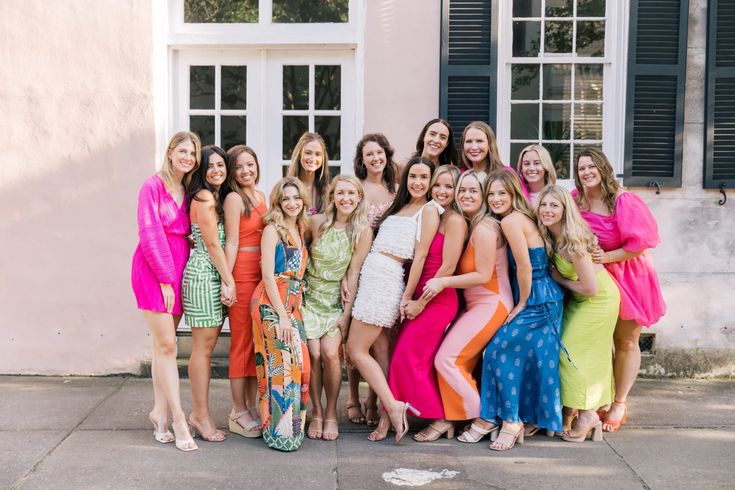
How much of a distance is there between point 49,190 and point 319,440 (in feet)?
10.3

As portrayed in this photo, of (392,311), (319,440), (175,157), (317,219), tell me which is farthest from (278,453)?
(175,157)

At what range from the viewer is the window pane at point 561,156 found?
21.3 feet

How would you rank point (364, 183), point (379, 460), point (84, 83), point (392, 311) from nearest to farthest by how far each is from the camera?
1. point (379, 460)
2. point (392, 311)
3. point (364, 183)
4. point (84, 83)

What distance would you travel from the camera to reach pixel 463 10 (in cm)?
625

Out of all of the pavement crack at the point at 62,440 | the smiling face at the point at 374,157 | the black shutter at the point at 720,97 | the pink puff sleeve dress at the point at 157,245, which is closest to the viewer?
the pavement crack at the point at 62,440

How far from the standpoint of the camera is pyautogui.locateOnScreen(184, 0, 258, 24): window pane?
21.4ft

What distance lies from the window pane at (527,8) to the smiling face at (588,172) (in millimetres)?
1930

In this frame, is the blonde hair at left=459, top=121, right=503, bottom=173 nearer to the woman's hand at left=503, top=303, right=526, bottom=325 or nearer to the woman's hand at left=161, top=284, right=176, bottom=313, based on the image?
the woman's hand at left=503, top=303, right=526, bottom=325

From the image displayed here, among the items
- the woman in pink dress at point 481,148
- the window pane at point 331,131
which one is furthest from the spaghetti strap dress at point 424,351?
the window pane at point 331,131

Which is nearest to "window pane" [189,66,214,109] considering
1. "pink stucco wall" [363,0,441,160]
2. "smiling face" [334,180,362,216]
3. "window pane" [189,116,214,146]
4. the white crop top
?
"window pane" [189,116,214,146]

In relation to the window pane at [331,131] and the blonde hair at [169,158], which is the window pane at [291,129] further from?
the blonde hair at [169,158]

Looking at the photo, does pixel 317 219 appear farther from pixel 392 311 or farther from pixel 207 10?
pixel 207 10

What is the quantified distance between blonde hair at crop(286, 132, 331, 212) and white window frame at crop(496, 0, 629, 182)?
1.90m

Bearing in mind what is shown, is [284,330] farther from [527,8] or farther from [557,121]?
[527,8]
